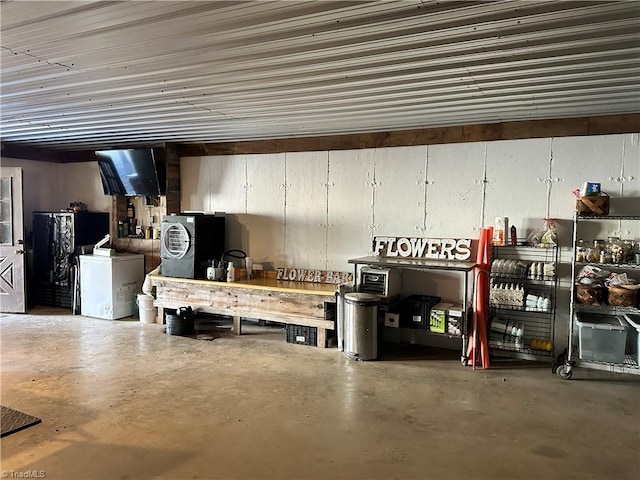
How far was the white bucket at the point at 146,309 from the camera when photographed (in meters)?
6.32

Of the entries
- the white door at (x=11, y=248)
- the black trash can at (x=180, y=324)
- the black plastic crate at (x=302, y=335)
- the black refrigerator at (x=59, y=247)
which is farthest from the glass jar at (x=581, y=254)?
the white door at (x=11, y=248)

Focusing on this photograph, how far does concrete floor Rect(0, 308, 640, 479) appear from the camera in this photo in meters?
2.82

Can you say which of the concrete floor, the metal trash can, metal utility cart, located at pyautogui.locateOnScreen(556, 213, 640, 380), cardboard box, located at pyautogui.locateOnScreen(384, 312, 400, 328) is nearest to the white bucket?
the concrete floor

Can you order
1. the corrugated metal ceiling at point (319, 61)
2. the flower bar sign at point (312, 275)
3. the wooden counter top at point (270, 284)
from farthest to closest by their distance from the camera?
the flower bar sign at point (312, 275)
the wooden counter top at point (270, 284)
the corrugated metal ceiling at point (319, 61)

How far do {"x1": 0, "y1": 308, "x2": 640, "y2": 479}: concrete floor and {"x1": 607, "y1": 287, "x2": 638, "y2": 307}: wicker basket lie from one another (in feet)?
2.50

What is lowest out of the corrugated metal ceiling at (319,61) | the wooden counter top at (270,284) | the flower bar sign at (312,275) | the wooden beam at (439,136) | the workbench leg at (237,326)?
the workbench leg at (237,326)

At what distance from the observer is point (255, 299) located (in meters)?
5.63

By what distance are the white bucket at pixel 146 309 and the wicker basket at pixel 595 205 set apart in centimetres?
541

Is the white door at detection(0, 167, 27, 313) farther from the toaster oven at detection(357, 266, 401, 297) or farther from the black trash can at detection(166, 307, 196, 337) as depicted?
the toaster oven at detection(357, 266, 401, 297)

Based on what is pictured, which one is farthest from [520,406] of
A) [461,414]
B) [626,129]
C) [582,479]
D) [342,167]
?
[342,167]

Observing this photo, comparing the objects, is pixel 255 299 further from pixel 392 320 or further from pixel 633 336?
pixel 633 336

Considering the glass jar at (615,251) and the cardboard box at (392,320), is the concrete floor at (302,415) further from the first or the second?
the glass jar at (615,251)

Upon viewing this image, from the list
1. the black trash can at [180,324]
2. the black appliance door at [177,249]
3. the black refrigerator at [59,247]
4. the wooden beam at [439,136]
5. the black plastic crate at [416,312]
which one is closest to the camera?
the wooden beam at [439,136]

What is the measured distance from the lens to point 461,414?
3.55 m
